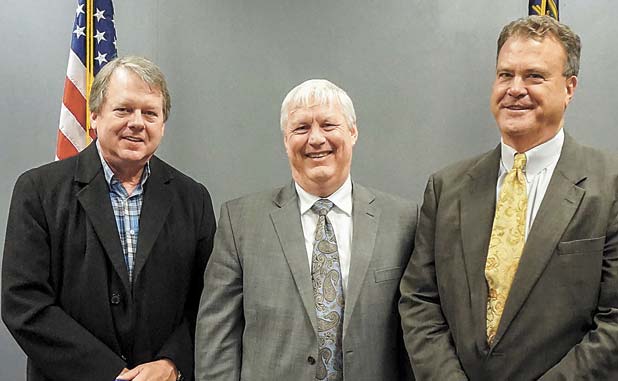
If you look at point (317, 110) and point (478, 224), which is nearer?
point (478, 224)

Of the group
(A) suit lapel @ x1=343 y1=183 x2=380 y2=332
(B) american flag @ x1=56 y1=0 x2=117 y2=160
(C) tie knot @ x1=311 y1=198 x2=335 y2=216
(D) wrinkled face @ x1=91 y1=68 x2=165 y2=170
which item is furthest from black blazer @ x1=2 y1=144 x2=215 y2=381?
(B) american flag @ x1=56 y1=0 x2=117 y2=160

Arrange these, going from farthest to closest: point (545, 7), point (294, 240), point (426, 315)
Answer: point (545, 7), point (294, 240), point (426, 315)

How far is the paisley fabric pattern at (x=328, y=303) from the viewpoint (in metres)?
2.05

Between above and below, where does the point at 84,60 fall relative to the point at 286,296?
above

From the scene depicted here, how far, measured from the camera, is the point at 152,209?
7.55 feet

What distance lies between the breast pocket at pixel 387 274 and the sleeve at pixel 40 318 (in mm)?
824

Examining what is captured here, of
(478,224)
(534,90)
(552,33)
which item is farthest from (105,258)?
(552,33)

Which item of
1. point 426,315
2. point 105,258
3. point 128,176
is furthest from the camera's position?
point 128,176

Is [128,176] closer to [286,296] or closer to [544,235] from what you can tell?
[286,296]

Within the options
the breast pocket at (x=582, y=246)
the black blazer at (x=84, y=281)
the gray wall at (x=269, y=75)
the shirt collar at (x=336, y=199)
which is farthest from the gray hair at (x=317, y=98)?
the gray wall at (x=269, y=75)

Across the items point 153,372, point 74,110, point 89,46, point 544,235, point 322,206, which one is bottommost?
point 153,372

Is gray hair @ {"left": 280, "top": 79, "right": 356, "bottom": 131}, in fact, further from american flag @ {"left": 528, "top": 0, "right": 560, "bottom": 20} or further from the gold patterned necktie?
american flag @ {"left": 528, "top": 0, "right": 560, "bottom": 20}

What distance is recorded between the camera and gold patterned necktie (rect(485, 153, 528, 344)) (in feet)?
6.19

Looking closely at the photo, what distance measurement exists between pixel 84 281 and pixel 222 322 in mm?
451
